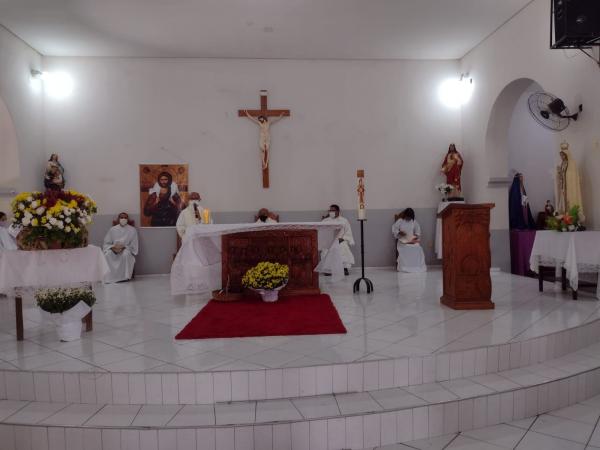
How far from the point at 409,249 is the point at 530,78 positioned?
3686mm

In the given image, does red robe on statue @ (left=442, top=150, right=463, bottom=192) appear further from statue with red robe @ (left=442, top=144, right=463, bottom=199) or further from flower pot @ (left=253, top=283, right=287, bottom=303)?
flower pot @ (left=253, top=283, right=287, bottom=303)

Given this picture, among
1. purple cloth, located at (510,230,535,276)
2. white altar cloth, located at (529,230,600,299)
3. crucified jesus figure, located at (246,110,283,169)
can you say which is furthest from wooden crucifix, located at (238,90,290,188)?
white altar cloth, located at (529,230,600,299)

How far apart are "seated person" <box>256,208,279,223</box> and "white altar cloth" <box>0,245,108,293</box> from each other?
155 inches

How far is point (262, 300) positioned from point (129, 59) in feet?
20.1

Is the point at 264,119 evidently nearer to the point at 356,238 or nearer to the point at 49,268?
the point at 356,238

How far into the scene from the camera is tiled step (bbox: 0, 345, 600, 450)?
2977 mm

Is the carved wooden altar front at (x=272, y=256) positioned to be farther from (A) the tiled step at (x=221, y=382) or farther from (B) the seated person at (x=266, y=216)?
(A) the tiled step at (x=221, y=382)

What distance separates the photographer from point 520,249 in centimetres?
867

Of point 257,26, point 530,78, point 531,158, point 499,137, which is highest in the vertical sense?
point 257,26

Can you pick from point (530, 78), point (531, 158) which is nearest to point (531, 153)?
point (531, 158)

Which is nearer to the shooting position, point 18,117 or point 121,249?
point 18,117

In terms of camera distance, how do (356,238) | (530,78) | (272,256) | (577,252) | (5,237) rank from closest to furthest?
(577,252) < (272,256) < (530,78) < (5,237) < (356,238)

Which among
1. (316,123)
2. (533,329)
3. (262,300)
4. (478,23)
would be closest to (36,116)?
(316,123)

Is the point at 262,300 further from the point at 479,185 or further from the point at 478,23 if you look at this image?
the point at 478,23
